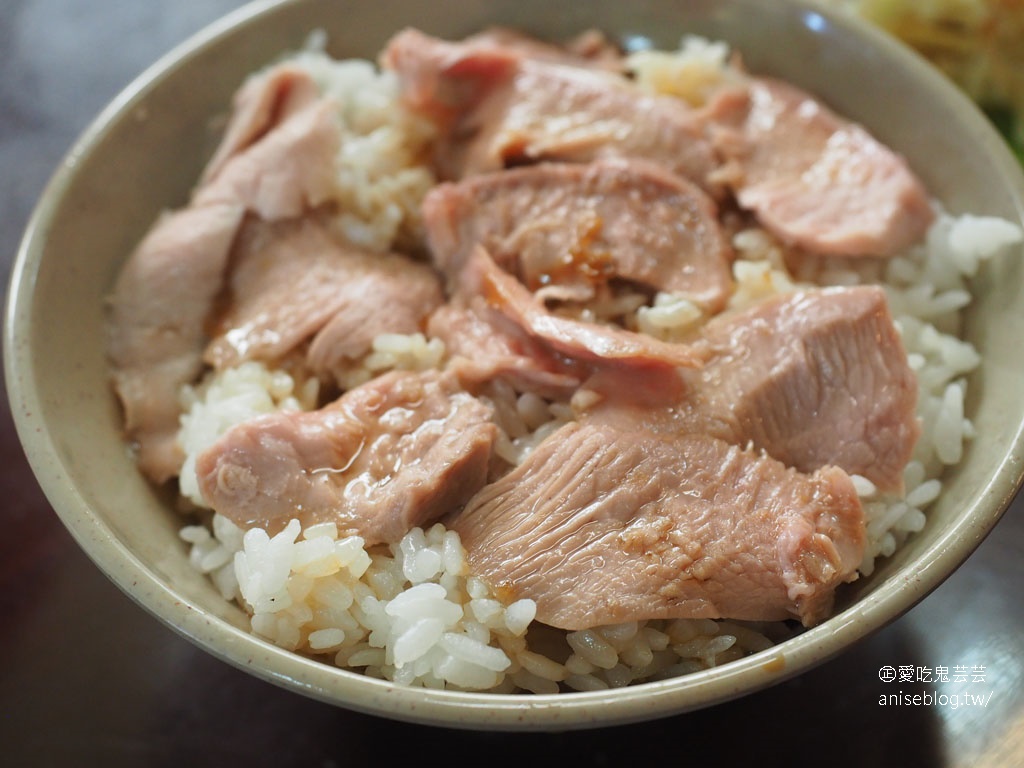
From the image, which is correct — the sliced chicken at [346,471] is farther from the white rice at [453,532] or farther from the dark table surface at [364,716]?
the dark table surface at [364,716]

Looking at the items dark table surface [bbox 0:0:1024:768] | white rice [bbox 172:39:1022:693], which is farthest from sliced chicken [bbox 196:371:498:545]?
dark table surface [bbox 0:0:1024:768]

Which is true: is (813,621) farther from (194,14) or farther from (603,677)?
(194,14)

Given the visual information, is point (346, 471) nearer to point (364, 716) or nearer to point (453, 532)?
point (453, 532)

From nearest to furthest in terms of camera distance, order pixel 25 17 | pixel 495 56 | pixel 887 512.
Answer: pixel 887 512 < pixel 495 56 < pixel 25 17

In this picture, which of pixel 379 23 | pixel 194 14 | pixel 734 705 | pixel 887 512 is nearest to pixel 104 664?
pixel 734 705

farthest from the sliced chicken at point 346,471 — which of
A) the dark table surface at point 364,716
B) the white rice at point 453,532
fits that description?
the dark table surface at point 364,716

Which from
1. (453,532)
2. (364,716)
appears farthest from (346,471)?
(364,716)
